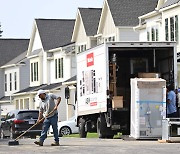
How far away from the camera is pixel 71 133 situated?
41938 millimetres

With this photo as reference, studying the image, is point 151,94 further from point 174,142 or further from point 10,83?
point 10,83

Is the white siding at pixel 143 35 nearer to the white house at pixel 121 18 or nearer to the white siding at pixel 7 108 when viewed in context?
the white house at pixel 121 18

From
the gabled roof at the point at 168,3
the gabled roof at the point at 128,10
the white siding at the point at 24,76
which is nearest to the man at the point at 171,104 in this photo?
the gabled roof at the point at 168,3

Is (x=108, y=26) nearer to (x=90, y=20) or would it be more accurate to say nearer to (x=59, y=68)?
(x=90, y=20)

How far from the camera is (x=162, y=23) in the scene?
45812 millimetres

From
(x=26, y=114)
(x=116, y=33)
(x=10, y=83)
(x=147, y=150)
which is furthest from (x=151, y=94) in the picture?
(x=10, y=83)

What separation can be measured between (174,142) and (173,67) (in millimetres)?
4339

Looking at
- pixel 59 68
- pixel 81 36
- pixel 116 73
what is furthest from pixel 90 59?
pixel 59 68

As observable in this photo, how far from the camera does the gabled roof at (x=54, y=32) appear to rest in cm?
6750

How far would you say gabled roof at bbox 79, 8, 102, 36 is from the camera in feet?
192

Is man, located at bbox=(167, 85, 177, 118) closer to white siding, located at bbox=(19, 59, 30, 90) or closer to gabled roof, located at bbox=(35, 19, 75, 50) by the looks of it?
gabled roof, located at bbox=(35, 19, 75, 50)

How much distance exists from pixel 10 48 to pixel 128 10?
1166 inches

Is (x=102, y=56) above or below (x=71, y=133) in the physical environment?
above

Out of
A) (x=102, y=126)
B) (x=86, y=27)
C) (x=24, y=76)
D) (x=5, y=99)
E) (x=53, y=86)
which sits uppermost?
(x=86, y=27)
